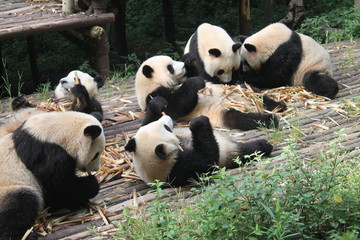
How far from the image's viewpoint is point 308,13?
14.2 metres

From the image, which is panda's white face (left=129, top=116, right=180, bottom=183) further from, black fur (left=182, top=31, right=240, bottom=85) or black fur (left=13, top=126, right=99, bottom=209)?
black fur (left=182, top=31, right=240, bottom=85)

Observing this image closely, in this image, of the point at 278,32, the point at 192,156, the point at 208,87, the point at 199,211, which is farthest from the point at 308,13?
the point at 199,211

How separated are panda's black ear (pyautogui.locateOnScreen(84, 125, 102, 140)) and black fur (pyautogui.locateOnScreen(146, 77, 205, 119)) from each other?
6.37 feet

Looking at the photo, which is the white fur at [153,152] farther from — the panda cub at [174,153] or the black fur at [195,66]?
the black fur at [195,66]

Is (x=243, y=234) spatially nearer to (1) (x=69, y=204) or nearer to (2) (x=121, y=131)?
(1) (x=69, y=204)

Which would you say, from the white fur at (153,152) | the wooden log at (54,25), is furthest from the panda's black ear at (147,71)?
the wooden log at (54,25)

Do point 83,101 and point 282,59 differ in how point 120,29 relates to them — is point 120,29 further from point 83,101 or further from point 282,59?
point 83,101

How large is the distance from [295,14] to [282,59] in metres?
4.02

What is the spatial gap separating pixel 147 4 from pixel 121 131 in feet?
33.2

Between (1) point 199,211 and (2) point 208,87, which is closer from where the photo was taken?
(1) point 199,211

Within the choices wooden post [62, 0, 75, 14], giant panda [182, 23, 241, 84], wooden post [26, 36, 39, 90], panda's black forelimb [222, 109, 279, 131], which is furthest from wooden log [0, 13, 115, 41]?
panda's black forelimb [222, 109, 279, 131]

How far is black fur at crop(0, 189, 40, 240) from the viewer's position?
384 cm

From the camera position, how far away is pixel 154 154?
15.3ft

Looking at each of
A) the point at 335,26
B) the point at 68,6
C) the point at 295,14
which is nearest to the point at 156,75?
the point at 68,6
